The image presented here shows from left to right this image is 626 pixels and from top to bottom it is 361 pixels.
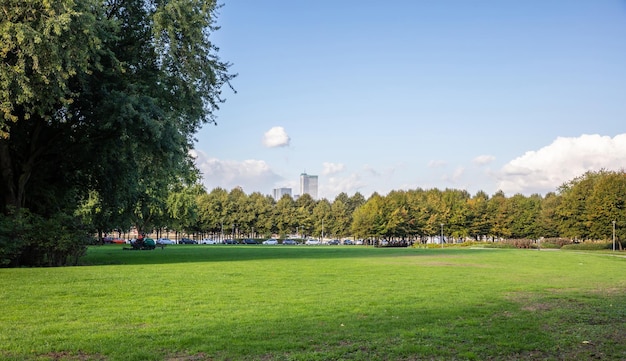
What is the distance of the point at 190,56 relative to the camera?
2744 cm

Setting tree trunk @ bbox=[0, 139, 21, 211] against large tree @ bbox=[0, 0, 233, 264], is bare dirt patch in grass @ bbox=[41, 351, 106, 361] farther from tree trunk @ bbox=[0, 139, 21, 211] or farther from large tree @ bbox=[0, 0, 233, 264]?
tree trunk @ bbox=[0, 139, 21, 211]

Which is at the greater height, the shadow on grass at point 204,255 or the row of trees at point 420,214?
the row of trees at point 420,214

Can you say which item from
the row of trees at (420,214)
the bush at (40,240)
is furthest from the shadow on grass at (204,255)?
the row of trees at (420,214)

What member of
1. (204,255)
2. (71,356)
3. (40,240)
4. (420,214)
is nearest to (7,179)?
(40,240)

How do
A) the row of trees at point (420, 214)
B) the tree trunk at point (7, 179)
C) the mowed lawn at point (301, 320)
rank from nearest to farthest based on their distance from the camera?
the mowed lawn at point (301, 320)
the tree trunk at point (7, 179)
the row of trees at point (420, 214)

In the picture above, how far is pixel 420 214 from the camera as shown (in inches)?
4616

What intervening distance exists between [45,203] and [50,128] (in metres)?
4.76

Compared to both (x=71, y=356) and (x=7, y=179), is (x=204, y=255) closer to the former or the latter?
(x=7, y=179)

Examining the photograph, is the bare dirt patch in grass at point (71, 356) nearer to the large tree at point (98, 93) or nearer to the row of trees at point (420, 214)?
the large tree at point (98, 93)

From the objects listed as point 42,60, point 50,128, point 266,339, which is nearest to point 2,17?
point 42,60

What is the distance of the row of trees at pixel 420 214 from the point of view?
84562mm

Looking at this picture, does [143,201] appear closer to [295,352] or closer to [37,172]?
[37,172]

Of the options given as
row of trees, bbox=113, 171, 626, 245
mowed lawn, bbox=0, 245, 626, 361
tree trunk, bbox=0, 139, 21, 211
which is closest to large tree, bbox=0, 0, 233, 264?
tree trunk, bbox=0, 139, 21, 211

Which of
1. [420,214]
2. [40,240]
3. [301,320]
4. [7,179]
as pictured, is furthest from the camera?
[420,214]
